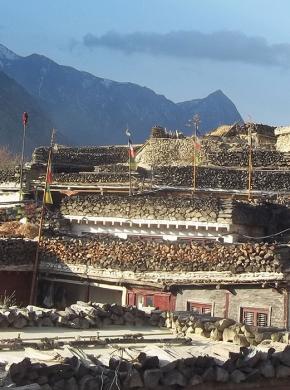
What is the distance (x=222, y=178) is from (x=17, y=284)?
750 inches

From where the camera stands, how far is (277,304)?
79.3 feet

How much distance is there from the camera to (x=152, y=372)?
988 cm

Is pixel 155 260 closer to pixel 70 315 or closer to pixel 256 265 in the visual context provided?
pixel 256 265

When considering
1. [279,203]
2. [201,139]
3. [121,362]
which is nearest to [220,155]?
[201,139]

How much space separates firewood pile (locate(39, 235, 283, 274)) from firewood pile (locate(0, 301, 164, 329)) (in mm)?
10194

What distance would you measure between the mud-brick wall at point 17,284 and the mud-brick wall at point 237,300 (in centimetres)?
788

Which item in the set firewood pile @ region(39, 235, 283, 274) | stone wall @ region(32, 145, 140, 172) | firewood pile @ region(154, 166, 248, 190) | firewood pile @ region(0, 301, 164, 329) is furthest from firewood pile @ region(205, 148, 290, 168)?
firewood pile @ region(0, 301, 164, 329)

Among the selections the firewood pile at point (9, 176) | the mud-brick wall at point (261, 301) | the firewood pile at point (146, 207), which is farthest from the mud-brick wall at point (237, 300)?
the firewood pile at point (9, 176)

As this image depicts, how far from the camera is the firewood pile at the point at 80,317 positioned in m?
13.5

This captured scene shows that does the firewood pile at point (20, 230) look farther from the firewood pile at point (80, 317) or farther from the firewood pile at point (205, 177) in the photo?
the firewood pile at point (80, 317)

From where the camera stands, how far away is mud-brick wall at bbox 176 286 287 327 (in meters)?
24.1

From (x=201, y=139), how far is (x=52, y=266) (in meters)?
32.3

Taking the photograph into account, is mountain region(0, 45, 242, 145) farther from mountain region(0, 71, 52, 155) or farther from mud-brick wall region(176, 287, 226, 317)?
mud-brick wall region(176, 287, 226, 317)

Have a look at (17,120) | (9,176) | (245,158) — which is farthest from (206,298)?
(17,120)
